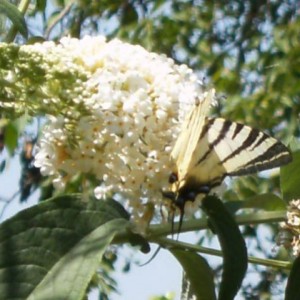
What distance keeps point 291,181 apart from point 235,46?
3.16 meters

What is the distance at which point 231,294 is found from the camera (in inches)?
44.7

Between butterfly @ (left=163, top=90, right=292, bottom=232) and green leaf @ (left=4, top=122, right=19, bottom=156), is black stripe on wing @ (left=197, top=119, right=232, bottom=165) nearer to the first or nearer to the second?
butterfly @ (left=163, top=90, right=292, bottom=232)

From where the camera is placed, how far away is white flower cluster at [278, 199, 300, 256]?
3.89ft

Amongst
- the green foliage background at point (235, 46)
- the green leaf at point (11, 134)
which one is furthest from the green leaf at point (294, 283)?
the green foliage background at point (235, 46)

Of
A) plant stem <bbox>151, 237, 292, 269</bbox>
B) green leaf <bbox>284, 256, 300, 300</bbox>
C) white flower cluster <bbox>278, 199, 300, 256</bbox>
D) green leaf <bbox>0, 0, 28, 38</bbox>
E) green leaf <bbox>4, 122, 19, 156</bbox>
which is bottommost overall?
green leaf <bbox>284, 256, 300, 300</bbox>

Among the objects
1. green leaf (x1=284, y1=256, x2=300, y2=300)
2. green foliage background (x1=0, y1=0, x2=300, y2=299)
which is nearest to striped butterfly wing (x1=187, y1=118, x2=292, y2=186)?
green leaf (x1=284, y1=256, x2=300, y2=300)

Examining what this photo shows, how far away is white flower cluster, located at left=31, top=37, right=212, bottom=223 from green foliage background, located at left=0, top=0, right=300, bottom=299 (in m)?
1.97

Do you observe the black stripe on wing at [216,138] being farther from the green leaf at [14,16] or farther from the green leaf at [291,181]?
the green leaf at [14,16]

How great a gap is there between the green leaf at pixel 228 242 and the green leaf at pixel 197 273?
5cm

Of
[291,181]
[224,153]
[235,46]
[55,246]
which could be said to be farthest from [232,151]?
[235,46]

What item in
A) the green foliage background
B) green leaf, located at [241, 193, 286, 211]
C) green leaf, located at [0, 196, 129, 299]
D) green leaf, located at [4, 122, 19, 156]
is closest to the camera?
green leaf, located at [0, 196, 129, 299]

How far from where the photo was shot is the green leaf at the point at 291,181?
127 centimetres

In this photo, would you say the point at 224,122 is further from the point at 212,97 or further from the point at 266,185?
the point at 266,185

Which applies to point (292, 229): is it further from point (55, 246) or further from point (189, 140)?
point (55, 246)
